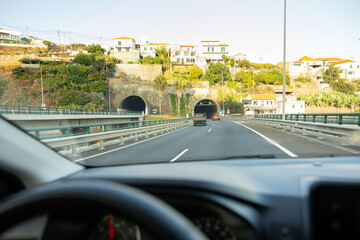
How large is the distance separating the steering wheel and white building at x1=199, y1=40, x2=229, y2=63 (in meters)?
134

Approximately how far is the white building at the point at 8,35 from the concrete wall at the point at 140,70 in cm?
1038

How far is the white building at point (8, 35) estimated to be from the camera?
2.71 metres

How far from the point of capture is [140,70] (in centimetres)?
1683

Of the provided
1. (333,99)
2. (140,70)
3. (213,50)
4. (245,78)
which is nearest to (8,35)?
(333,99)

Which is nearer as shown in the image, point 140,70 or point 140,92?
point 140,92

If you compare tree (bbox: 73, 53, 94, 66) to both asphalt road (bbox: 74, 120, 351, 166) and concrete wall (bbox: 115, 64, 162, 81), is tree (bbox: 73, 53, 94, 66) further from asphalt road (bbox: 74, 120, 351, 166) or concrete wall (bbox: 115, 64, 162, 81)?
concrete wall (bbox: 115, 64, 162, 81)

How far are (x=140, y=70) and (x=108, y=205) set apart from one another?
Result: 51.8ft

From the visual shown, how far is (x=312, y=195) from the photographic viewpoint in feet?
6.17

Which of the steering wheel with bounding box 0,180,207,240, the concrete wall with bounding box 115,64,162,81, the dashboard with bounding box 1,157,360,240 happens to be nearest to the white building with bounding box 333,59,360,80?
the dashboard with bounding box 1,157,360,240

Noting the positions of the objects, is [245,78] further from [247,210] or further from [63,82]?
[247,210]

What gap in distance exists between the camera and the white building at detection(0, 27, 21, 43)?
107 inches

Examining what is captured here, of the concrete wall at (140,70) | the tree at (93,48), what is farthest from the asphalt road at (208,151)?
the concrete wall at (140,70)

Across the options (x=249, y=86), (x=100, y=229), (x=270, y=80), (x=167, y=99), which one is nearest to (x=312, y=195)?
(x=100, y=229)

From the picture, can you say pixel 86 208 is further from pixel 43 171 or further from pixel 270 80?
pixel 270 80
